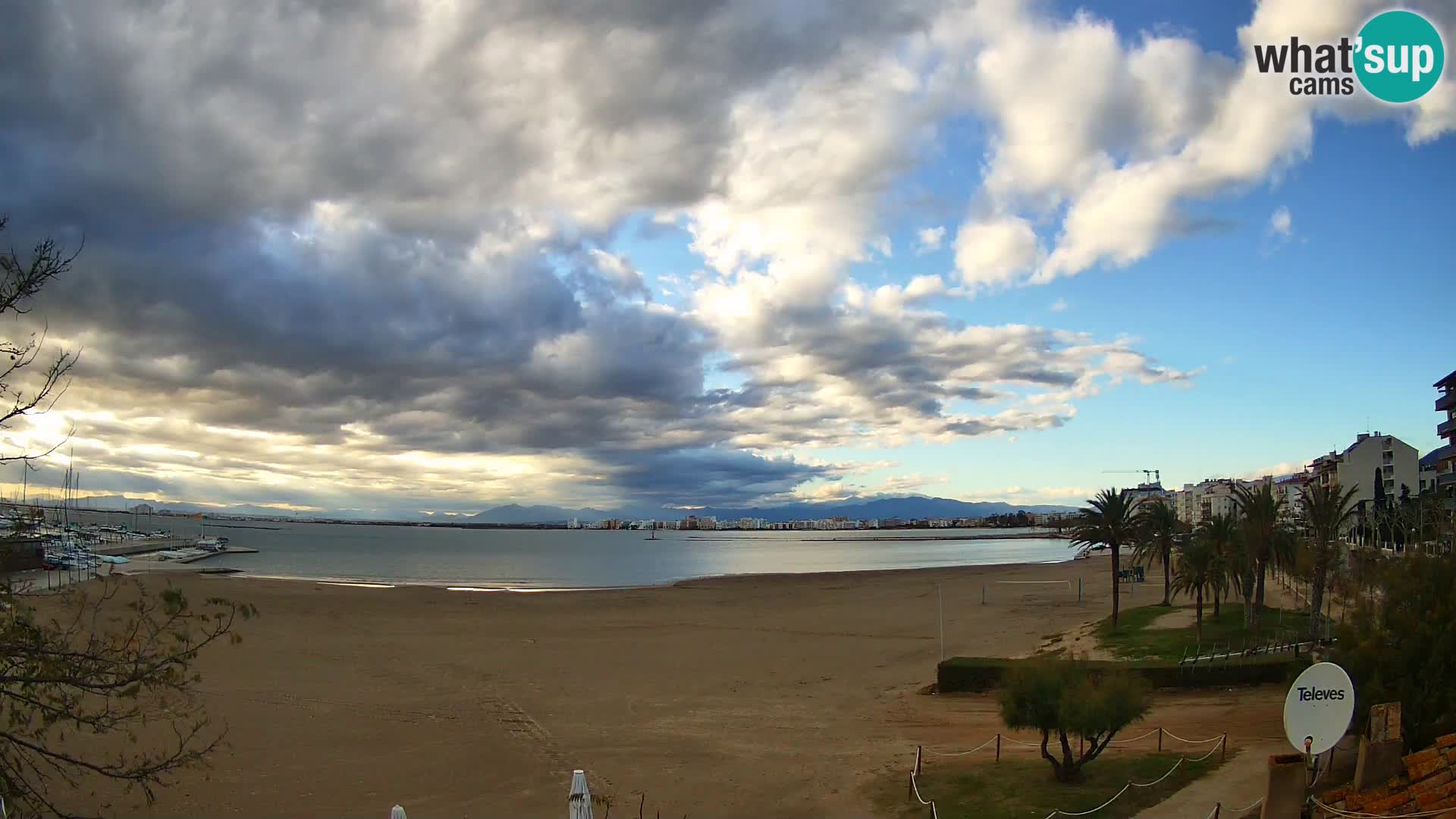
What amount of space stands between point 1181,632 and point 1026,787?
70.0ft

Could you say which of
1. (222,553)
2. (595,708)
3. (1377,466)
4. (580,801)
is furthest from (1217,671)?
(222,553)

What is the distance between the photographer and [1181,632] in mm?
33750

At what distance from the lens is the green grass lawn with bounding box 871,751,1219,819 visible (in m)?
14.5

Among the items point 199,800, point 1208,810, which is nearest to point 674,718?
point 199,800

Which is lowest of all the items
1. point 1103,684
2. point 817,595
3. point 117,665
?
point 817,595

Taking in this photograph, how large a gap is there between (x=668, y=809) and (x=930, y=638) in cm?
2594

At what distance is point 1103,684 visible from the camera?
16.0m

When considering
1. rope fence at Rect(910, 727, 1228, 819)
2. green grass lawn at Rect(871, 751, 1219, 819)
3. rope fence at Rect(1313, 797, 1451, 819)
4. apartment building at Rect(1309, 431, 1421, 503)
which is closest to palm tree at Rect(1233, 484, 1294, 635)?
rope fence at Rect(910, 727, 1228, 819)

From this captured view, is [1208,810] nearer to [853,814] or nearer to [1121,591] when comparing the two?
[853,814]

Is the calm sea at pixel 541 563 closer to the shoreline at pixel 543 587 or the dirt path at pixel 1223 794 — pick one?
the shoreline at pixel 543 587

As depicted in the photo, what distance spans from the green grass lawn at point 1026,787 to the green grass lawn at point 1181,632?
12466mm

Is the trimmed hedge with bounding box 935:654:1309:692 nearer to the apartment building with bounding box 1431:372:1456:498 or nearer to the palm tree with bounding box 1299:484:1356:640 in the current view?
the palm tree with bounding box 1299:484:1356:640

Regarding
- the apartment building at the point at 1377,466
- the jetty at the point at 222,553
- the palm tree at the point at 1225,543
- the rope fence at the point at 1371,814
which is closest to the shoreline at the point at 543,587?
the jetty at the point at 222,553

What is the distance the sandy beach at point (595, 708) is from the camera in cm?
1741
